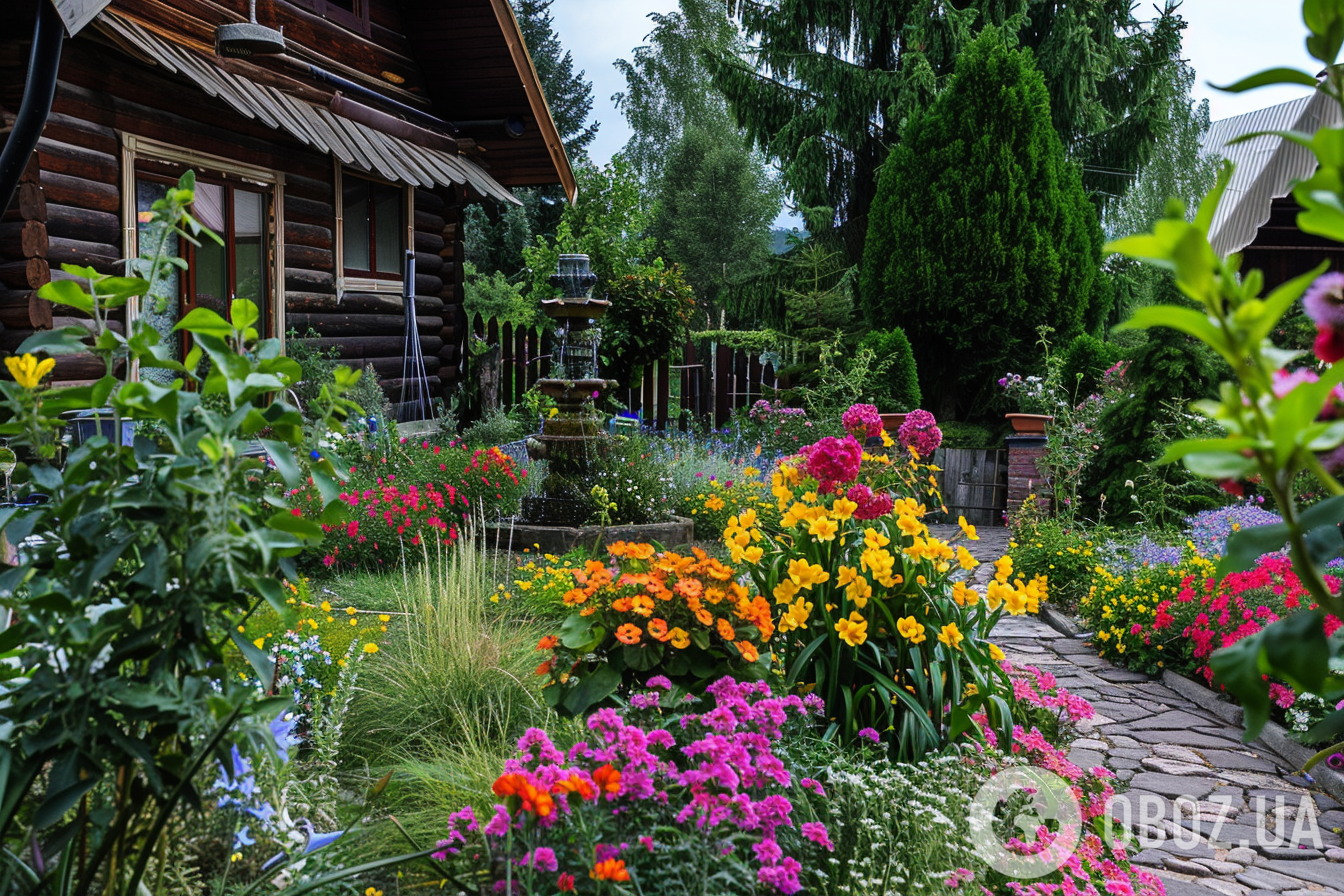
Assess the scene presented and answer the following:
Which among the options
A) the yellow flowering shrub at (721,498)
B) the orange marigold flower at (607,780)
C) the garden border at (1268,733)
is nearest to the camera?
the orange marigold flower at (607,780)

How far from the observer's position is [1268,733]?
3.85 m

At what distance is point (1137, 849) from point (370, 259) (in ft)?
28.2

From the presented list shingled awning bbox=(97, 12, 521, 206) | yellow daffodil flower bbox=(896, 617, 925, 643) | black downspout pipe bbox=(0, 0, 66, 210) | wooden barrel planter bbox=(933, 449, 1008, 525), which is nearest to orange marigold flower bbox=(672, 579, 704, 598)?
yellow daffodil flower bbox=(896, 617, 925, 643)

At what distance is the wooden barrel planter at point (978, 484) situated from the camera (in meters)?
9.80

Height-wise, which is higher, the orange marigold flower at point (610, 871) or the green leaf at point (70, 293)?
the green leaf at point (70, 293)

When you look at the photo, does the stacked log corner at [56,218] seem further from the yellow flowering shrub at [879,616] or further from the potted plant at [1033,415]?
the potted plant at [1033,415]


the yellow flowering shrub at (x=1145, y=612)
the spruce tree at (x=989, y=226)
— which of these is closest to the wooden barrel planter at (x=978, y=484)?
the spruce tree at (x=989, y=226)

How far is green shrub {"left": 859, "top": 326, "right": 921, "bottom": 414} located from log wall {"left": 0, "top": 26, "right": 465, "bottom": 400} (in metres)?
4.98

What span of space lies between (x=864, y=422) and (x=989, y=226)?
290 inches

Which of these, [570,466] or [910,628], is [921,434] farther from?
[570,466]

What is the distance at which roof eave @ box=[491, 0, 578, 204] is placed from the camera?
952cm

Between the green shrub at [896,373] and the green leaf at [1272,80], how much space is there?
9357 mm

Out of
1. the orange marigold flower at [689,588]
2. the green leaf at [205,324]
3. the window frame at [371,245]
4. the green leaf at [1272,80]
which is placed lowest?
the orange marigold flower at [689,588]

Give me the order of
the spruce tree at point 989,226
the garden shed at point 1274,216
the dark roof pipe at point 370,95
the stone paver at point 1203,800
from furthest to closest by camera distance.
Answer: the garden shed at point 1274,216 < the spruce tree at point 989,226 < the dark roof pipe at point 370,95 < the stone paver at point 1203,800
